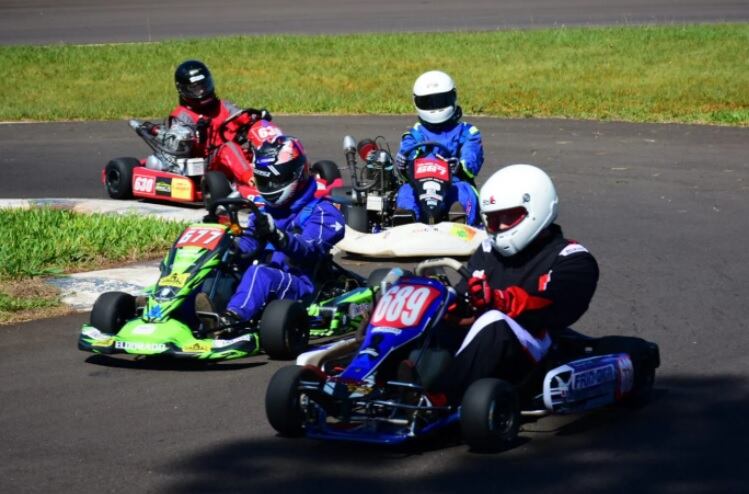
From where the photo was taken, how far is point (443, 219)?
10.4m

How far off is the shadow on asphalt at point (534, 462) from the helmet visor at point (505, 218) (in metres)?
0.88

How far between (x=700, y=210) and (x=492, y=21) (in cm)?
1773

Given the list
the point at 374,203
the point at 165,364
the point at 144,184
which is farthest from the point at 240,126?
the point at 165,364

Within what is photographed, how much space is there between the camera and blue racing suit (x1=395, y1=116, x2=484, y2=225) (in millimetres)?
10445

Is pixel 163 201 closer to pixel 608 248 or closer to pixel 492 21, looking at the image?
pixel 608 248

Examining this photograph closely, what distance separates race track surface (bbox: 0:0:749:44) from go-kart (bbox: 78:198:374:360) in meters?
20.0

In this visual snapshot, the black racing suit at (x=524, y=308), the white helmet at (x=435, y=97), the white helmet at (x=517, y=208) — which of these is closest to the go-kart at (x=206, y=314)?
the black racing suit at (x=524, y=308)

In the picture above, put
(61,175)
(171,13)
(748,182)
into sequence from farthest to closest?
(171,13) < (61,175) < (748,182)

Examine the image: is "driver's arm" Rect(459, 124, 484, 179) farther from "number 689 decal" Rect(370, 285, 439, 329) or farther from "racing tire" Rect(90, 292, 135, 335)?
"number 689 decal" Rect(370, 285, 439, 329)

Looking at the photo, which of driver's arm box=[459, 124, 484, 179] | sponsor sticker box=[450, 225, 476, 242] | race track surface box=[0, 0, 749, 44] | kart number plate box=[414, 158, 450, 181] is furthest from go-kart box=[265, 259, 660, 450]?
race track surface box=[0, 0, 749, 44]

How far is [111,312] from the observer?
7.14 metres

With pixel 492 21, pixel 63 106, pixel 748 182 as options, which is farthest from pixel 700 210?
pixel 492 21

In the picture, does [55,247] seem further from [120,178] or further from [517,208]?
[517,208]

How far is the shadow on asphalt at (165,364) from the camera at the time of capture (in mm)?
7055
